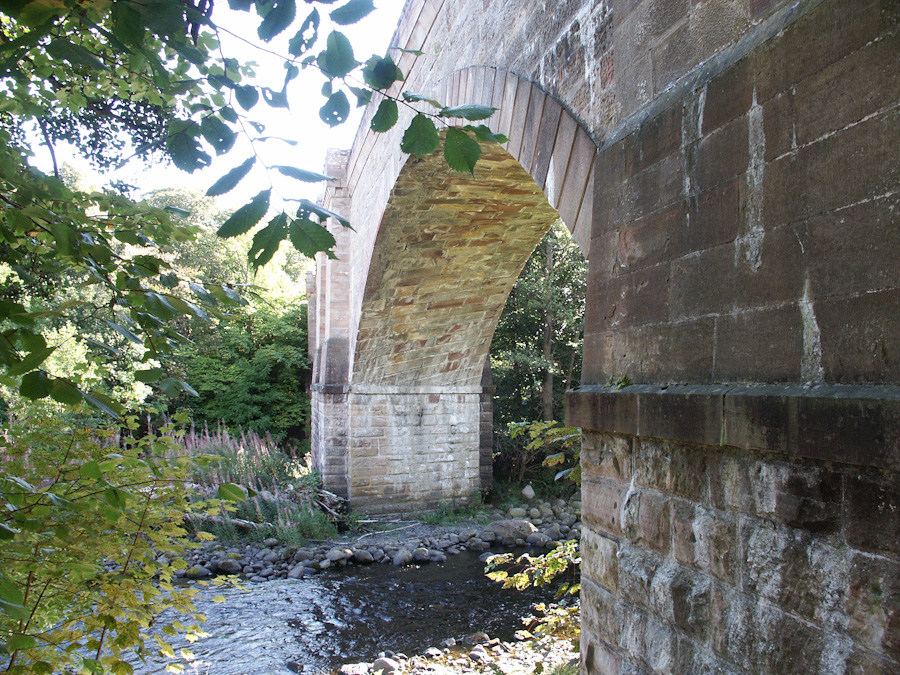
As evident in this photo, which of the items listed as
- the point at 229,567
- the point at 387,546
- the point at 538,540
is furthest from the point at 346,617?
the point at 538,540

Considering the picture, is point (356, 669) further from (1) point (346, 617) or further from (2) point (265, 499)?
(2) point (265, 499)

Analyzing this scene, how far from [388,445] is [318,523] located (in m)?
1.57

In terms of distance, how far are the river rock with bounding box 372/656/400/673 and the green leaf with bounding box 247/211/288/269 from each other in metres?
4.12

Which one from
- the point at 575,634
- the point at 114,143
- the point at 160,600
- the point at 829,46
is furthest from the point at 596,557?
the point at 114,143

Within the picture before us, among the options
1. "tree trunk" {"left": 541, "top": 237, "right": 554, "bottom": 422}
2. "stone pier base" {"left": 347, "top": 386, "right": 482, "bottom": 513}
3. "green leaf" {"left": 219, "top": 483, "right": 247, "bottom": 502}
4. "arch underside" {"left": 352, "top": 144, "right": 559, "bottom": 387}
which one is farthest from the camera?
"tree trunk" {"left": 541, "top": 237, "right": 554, "bottom": 422}

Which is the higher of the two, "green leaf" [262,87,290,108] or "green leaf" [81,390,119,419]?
"green leaf" [262,87,290,108]

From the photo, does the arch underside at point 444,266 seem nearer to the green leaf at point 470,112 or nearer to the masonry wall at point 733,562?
the masonry wall at point 733,562

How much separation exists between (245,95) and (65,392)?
781 mm

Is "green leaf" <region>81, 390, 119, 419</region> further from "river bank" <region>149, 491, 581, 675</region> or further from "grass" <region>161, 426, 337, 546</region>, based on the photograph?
"grass" <region>161, 426, 337, 546</region>

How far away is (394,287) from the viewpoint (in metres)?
8.45

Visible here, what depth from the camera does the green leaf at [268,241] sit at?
50.5 inches

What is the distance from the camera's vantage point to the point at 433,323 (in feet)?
30.6

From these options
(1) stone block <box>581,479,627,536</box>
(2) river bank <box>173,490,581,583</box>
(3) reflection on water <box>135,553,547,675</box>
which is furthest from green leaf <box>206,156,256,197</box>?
(2) river bank <box>173,490,581,583</box>

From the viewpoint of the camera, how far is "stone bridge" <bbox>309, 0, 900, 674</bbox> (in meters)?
1.45
